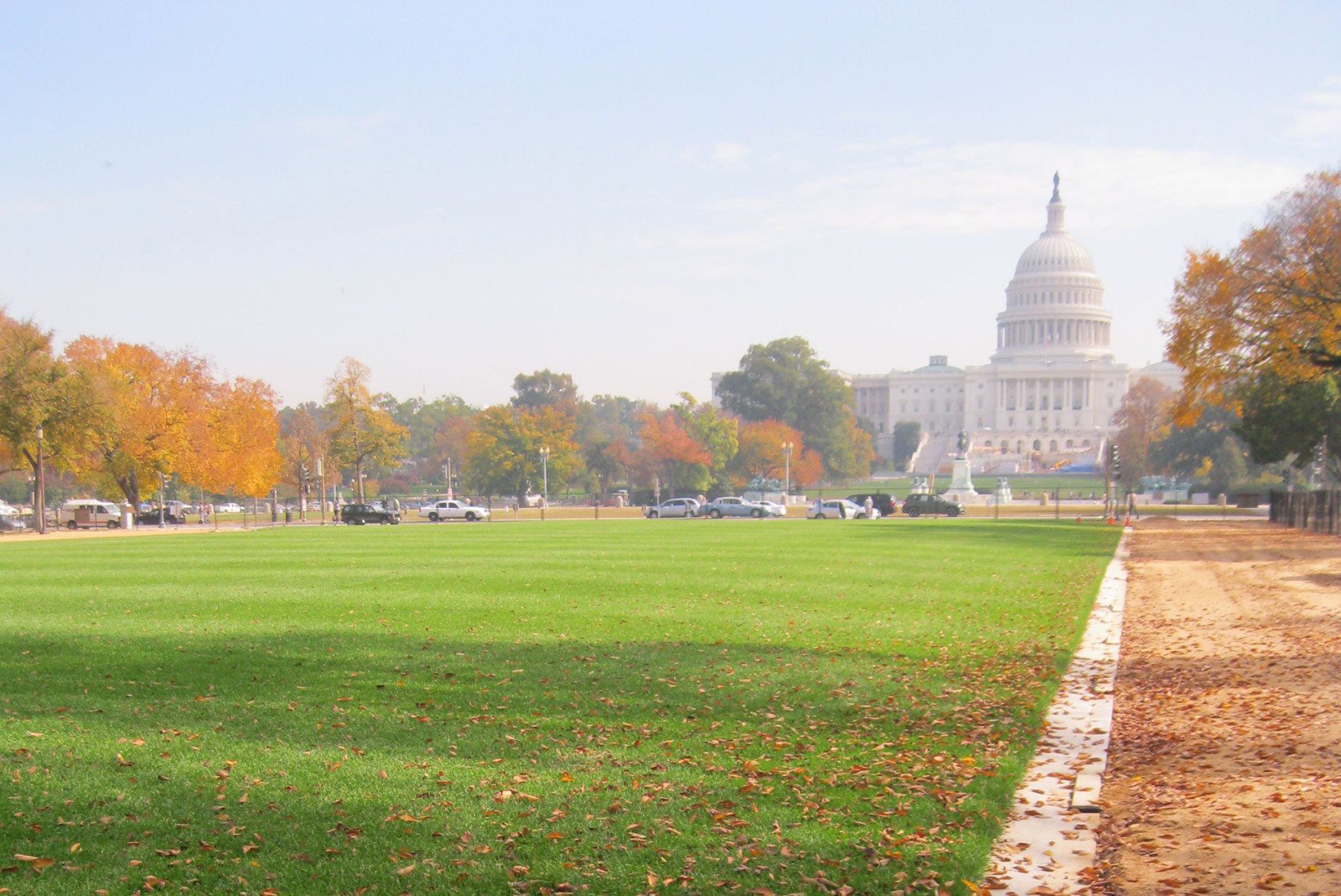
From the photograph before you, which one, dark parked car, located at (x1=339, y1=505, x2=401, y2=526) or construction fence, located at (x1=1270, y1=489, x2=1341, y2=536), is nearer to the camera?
construction fence, located at (x1=1270, y1=489, x2=1341, y2=536)

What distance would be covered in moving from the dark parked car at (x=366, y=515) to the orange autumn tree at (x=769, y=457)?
45.7 m

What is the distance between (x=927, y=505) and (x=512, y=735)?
62.4m

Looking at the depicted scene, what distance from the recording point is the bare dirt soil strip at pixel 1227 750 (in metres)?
6.19

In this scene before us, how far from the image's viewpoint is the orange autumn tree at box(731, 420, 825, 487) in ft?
339

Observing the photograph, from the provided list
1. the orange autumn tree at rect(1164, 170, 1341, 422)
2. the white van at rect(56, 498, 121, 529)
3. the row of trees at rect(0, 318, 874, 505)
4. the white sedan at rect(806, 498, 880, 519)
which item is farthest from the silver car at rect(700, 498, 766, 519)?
the orange autumn tree at rect(1164, 170, 1341, 422)

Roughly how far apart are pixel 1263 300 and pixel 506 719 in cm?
2741

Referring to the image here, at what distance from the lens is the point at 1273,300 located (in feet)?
99.1

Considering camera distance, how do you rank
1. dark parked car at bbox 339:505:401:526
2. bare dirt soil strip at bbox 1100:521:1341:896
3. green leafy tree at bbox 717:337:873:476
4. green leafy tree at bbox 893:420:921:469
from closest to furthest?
bare dirt soil strip at bbox 1100:521:1341:896
dark parked car at bbox 339:505:401:526
green leafy tree at bbox 717:337:873:476
green leafy tree at bbox 893:420:921:469

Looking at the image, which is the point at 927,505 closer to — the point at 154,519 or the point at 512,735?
the point at 154,519

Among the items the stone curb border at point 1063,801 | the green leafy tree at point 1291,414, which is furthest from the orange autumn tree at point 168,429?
the stone curb border at point 1063,801

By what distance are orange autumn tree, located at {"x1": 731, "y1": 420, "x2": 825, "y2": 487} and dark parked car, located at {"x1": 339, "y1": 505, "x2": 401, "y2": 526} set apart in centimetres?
4566

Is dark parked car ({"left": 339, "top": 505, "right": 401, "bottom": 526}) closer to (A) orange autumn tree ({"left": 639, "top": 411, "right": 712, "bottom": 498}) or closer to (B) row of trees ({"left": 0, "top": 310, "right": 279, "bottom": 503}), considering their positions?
(B) row of trees ({"left": 0, "top": 310, "right": 279, "bottom": 503})

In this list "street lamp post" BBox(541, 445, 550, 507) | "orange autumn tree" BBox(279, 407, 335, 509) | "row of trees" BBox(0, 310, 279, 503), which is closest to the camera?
"row of trees" BBox(0, 310, 279, 503)

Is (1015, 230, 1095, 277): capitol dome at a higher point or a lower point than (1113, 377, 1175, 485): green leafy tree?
higher
